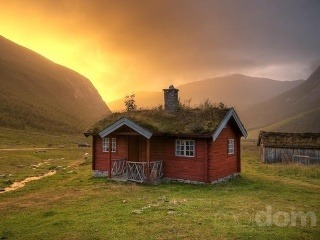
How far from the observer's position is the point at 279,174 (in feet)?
88.6

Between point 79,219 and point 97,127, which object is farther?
point 97,127

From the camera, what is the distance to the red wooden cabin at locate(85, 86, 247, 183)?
21.5 meters

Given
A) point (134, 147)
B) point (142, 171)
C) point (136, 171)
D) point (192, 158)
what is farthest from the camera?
point (134, 147)

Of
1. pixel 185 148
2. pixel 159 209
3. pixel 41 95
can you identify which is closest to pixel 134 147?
pixel 185 148

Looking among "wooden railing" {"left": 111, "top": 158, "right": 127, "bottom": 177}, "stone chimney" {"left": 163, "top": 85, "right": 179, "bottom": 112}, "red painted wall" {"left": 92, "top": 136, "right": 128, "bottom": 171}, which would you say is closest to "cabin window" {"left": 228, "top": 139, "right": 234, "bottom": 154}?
"stone chimney" {"left": 163, "top": 85, "right": 179, "bottom": 112}

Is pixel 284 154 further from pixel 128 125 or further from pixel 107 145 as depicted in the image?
pixel 128 125

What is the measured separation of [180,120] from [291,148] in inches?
800

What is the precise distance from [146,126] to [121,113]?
20.3 feet

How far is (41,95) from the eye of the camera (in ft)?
370

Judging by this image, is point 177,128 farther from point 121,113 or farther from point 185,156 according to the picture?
point 121,113

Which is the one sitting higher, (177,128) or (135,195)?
(177,128)

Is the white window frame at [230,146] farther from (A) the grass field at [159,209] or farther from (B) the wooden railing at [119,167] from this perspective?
(B) the wooden railing at [119,167]

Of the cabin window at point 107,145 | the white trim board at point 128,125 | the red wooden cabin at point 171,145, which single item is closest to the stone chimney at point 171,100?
the red wooden cabin at point 171,145

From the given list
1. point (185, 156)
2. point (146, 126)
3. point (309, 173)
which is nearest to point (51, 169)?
point (146, 126)
